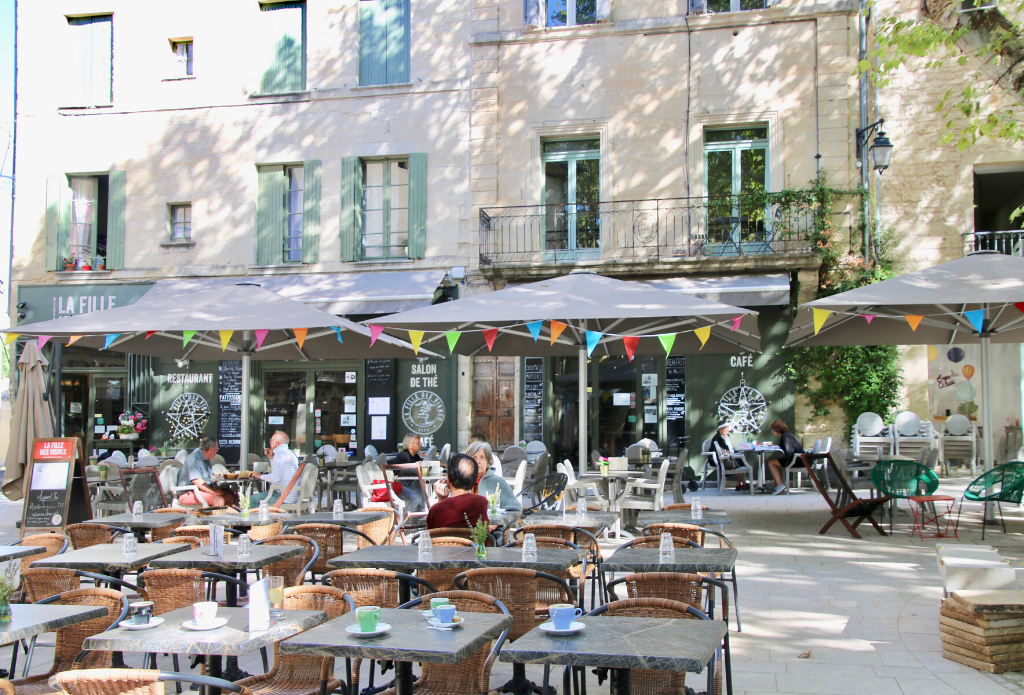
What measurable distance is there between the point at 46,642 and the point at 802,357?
38.7 ft

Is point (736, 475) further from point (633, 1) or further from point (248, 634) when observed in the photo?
point (248, 634)

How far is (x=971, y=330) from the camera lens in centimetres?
986

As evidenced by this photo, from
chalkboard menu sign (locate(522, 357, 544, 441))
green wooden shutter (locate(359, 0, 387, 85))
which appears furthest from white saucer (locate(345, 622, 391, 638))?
green wooden shutter (locate(359, 0, 387, 85))

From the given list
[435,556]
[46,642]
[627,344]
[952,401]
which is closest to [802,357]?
[952,401]

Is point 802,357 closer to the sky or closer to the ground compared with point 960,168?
closer to the ground

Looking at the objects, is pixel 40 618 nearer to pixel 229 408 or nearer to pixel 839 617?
pixel 839 617

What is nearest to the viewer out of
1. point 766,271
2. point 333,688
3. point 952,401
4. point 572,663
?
point 572,663

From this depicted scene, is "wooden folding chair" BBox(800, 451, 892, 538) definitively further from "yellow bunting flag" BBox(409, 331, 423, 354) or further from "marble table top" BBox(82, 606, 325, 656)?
"marble table top" BBox(82, 606, 325, 656)

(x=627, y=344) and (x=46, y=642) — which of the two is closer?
(x=46, y=642)

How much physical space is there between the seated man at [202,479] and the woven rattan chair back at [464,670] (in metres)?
5.99

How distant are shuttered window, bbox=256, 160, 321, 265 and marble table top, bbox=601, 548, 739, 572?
1199 centimetres

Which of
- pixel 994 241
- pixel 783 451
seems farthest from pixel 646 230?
pixel 994 241

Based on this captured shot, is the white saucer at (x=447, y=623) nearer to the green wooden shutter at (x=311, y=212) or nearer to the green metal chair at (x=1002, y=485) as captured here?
the green metal chair at (x=1002, y=485)

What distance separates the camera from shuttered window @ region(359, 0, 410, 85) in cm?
1578
